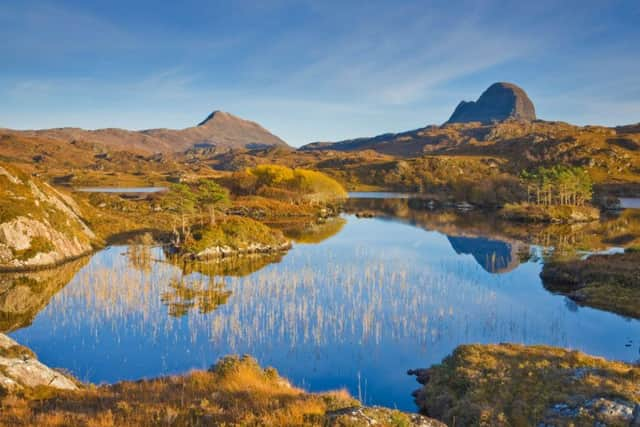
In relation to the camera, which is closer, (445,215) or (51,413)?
(51,413)

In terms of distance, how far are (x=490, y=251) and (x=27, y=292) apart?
4127 centimetres

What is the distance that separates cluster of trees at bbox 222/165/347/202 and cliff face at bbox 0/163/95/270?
64343 millimetres

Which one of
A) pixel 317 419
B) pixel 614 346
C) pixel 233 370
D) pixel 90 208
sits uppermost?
pixel 90 208

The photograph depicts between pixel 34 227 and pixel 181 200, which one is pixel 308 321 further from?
pixel 181 200

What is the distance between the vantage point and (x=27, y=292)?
85.9 ft

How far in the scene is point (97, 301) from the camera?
25.2 metres

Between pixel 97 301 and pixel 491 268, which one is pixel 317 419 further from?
pixel 491 268

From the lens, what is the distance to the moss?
38.2 feet

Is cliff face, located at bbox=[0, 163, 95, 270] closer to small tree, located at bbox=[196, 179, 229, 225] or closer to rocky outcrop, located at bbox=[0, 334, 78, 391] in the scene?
small tree, located at bbox=[196, 179, 229, 225]

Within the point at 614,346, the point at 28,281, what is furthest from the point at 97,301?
the point at 614,346

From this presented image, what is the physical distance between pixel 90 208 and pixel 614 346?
48.3 meters

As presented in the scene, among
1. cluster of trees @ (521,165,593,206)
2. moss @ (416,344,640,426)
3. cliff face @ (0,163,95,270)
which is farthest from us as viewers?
cluster of trees @ (521,165,593,206)

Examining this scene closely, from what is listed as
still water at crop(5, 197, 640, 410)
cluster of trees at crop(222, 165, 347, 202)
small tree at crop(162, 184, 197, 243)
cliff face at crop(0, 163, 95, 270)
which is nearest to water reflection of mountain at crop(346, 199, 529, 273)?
still water at crop(5, 197, 640, 410)

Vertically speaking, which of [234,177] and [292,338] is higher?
[234,177]
